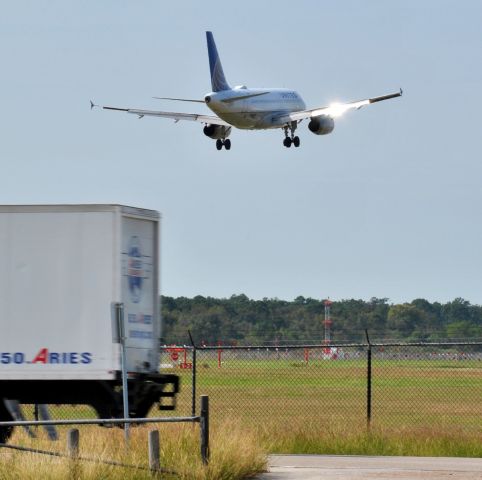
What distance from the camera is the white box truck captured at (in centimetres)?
2056

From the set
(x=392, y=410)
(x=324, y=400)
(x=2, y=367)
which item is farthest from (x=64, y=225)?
(x=324, y=400)

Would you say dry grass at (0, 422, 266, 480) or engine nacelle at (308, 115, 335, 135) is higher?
engine nacelle at (308, 115, 335, 135)

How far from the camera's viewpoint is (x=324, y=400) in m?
42.3

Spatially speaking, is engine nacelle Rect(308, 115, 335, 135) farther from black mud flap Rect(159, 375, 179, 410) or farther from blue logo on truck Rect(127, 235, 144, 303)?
blue logo on truck Rect(127, 235, 144, 303)

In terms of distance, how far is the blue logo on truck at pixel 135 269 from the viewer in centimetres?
2106

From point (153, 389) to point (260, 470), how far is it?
355cm

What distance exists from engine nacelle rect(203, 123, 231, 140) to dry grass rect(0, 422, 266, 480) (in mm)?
45460

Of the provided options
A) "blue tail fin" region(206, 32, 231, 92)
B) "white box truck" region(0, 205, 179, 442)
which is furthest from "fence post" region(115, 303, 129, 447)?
"blue tail fin" region(206, 32, 231, 92)

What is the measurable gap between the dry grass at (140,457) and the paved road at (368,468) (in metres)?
0.53

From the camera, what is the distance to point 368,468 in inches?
749

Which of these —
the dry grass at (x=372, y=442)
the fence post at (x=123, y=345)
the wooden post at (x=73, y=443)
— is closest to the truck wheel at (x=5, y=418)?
the fence post at (x=123, y=345)

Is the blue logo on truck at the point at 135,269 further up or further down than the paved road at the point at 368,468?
further up

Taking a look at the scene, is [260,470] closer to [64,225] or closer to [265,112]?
[64,225]

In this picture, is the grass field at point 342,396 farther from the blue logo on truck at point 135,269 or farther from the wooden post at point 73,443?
the wooden post at point 73,443
